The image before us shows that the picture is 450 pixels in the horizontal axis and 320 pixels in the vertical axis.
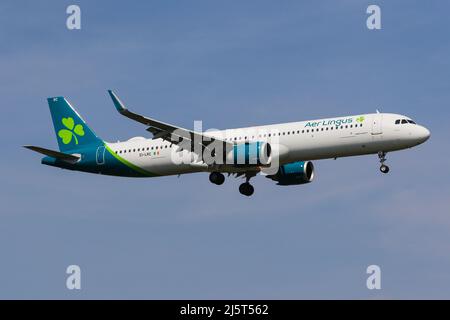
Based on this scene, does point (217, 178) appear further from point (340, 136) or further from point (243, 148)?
point (340, 136)

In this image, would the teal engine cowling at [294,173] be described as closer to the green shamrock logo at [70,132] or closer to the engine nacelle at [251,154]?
the engine nacelle at [251,154]

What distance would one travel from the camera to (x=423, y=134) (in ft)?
220

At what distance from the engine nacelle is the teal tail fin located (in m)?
12.7

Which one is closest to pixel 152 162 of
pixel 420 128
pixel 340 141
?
pixel 340 141

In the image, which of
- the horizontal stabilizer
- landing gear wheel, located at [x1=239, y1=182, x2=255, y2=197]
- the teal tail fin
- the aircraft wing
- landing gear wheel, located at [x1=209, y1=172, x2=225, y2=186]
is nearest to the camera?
the aircraft wing

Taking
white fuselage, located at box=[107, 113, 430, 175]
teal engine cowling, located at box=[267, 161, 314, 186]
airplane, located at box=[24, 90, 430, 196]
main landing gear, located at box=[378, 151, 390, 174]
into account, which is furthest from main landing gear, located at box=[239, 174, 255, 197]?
main landing gear, located at box=[378, 151, 390, 174]

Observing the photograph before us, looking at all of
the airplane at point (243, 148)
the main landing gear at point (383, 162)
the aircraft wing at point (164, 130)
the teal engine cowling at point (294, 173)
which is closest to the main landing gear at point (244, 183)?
the airplane at point (243, 148)

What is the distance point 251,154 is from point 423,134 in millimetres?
11242

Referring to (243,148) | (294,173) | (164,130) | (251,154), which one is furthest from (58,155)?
(294,173)

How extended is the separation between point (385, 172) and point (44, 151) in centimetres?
2410

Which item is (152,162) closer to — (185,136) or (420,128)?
(185,136)

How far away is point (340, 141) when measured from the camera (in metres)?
67.0

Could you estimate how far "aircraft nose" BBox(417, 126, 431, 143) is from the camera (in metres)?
66.9

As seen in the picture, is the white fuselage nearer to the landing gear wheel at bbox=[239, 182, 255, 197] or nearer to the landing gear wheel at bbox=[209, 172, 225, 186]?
the landing gear wheel at bbox=[209, 172, 225, 186]
